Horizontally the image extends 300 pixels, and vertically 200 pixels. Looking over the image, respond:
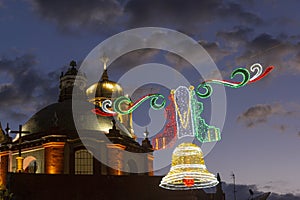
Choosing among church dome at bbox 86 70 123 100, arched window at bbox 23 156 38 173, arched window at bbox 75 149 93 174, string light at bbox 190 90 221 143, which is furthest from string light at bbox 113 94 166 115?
church dome at bbox 86 70 123 100

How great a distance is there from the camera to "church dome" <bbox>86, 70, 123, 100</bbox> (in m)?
66.1

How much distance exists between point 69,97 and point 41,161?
1245cm

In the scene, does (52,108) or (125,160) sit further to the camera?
(52,108)

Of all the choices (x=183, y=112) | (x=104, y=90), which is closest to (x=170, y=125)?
(x=183, y=112)

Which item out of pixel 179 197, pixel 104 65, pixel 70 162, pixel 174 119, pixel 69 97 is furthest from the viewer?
pixel 104 65

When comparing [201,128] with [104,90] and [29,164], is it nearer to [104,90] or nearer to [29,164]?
[29,164]

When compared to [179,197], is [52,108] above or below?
above

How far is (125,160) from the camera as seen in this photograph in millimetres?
50250

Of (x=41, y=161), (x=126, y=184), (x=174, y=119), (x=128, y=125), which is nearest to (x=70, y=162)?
(x=41, y=161)

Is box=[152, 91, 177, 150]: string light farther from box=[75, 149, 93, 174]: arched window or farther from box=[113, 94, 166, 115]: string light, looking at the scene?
box=[75, 149, 93, 174]: arched window

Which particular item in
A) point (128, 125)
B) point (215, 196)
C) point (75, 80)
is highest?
point (75, 80)

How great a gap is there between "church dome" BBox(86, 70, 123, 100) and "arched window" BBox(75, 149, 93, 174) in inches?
708

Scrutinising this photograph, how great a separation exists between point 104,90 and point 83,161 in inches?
786

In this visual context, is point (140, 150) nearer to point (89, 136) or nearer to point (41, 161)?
point (89, 136)
